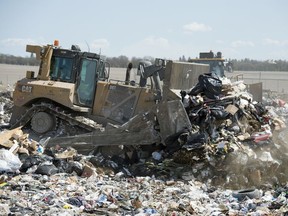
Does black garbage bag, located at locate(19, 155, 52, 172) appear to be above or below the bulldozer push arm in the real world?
below

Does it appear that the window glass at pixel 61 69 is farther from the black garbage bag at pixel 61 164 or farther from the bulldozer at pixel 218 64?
the bulldozer at pixel 218 64

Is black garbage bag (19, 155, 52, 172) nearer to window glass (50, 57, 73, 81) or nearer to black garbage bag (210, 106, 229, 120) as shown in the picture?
window glass (50, 57, 73, 81)

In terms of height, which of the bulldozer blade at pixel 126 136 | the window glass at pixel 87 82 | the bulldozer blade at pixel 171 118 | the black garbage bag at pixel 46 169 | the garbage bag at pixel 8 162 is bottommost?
the black garbage bag at pixel 46 169

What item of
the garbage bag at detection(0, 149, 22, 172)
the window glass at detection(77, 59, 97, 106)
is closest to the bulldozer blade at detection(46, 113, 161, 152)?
the garbage bag at detection(0, 149, 22, 172)

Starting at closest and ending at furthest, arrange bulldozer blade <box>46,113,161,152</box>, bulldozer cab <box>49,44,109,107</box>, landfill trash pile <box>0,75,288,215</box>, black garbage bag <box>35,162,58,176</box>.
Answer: landfill trash pile <box>0,75,288,215</box>
black garbage bag <box>35,162,58,176</box>
bulldozer blade <box>46,113,161,152</box>
bulldozer cab <box>49,44,109,107</box>

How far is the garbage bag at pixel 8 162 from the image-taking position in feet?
23.1

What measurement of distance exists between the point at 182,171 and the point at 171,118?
1.01 metres

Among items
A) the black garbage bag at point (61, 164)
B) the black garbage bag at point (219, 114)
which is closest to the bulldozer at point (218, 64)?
the black garbage bag at point (219, 114)

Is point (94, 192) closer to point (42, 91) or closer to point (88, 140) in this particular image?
point (88, 140)

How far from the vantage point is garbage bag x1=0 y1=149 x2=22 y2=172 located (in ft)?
23.1

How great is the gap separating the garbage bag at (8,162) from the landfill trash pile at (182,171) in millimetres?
16

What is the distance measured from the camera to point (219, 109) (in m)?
8.09

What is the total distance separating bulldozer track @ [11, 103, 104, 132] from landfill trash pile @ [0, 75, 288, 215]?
1.21 meters

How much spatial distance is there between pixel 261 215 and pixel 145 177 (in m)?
2.54
